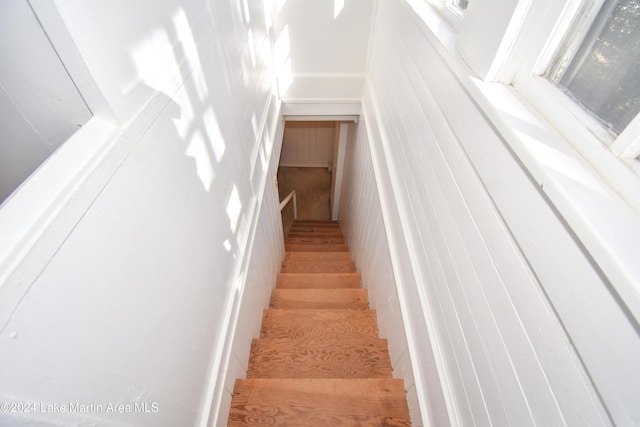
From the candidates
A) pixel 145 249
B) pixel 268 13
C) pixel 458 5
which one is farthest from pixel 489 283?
pixel 268 13

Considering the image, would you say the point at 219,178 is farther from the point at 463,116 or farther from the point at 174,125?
the point at 463,116

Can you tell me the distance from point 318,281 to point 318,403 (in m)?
1.49

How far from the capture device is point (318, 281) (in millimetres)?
3061

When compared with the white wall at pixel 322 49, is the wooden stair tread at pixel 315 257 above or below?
below

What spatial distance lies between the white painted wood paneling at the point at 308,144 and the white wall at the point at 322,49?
2072mm

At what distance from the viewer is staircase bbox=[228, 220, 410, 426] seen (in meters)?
1.57

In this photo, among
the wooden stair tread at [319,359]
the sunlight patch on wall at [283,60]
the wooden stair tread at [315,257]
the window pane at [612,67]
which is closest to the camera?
the window pane at [612,67]

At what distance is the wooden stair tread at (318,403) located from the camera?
155 centimetres

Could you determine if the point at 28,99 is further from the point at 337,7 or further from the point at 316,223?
the point at 316,223

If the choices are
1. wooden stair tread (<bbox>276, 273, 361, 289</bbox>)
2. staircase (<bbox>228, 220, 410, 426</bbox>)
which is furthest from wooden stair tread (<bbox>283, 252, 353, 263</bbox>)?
staircase (<bbox>228, 220, 410, 426</bbox>)

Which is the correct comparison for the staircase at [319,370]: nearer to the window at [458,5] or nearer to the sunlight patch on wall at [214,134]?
the sunlight patch on wall at [214,134]

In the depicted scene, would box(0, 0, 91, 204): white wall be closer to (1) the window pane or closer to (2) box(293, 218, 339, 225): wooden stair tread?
(1) the window pane

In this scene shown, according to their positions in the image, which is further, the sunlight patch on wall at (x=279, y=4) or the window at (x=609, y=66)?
the sunlight patch on wall at (x=279, y=4)

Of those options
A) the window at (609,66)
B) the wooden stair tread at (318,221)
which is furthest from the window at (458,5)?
the wooden stair tread at (318,221)
